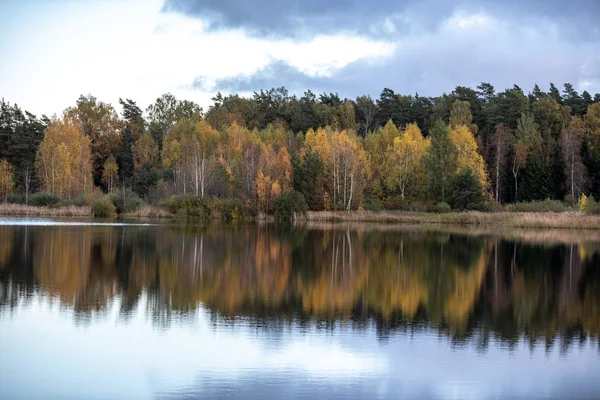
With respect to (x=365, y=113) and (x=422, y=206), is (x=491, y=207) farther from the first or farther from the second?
(x=365, y=113)

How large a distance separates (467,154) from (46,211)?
42.4 metres

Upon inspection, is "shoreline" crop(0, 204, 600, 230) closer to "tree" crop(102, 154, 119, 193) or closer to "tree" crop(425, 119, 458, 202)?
"tree" crop(425, 119, 458, 202)

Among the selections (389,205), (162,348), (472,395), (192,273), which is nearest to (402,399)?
(472,395)

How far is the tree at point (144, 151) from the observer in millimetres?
89875

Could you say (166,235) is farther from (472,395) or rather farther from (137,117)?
(137,117)

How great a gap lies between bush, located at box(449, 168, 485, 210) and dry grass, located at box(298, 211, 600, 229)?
6.74ft

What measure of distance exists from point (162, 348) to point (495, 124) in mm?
83101

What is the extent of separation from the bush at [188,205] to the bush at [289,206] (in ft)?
21.9

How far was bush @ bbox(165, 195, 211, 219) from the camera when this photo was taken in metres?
63.8

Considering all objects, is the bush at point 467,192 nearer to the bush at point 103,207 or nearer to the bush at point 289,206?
the bush at point 289,206

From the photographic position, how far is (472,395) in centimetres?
1027

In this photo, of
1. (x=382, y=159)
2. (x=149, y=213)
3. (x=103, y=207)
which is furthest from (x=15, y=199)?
(x=382, y=159)

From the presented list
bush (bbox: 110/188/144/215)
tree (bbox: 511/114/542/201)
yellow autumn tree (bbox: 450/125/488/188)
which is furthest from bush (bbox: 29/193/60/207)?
tree (bbox: 511/114/542/201)

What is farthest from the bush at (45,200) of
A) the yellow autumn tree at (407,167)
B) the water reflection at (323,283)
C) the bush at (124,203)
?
the water reflection at (323,283)
